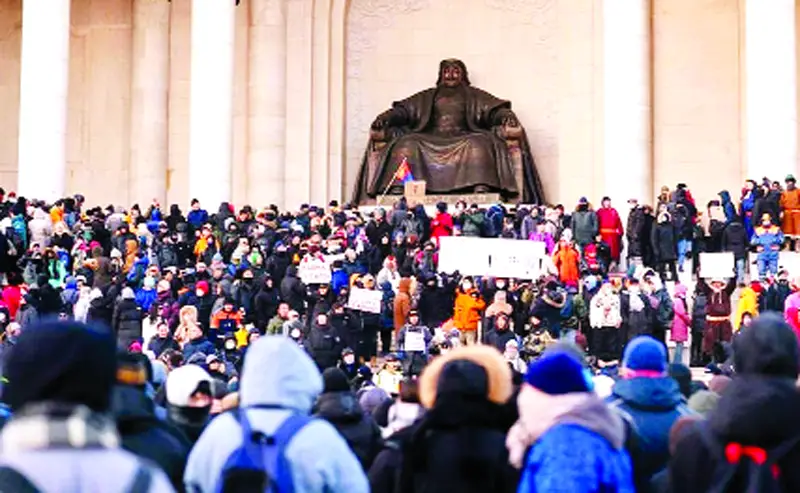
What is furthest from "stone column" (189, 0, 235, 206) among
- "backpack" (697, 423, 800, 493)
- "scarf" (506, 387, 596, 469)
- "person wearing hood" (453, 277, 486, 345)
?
"backpack" (697, 423, 800, 493)

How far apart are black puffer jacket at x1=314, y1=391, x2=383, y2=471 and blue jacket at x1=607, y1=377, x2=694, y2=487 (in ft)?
4.89

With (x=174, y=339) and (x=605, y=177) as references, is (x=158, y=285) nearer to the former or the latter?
(x=174, y=339)

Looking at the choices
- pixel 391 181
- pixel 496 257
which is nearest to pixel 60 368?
pixel 496 257

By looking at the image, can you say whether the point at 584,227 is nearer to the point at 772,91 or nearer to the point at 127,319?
the point at 772,91

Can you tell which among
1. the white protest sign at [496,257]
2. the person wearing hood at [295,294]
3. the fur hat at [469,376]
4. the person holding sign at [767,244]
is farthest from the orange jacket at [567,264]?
the fur hat at [469,376]

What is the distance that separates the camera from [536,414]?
24.1 feet

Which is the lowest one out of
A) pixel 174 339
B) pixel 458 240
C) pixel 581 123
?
pixel 174 339

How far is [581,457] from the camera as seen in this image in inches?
281

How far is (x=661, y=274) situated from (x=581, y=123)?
11.4 m

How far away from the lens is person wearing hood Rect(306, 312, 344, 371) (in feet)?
83.4

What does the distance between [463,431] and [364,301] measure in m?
19.7

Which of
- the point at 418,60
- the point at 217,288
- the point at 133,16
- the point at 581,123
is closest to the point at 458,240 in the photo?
the point at 217,288

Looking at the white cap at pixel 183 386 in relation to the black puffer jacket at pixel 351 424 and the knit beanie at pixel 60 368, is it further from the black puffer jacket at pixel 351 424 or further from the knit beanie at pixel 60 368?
the knit beanie at pixel 60 368

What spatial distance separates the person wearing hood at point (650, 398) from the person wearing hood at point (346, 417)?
1499 mm
